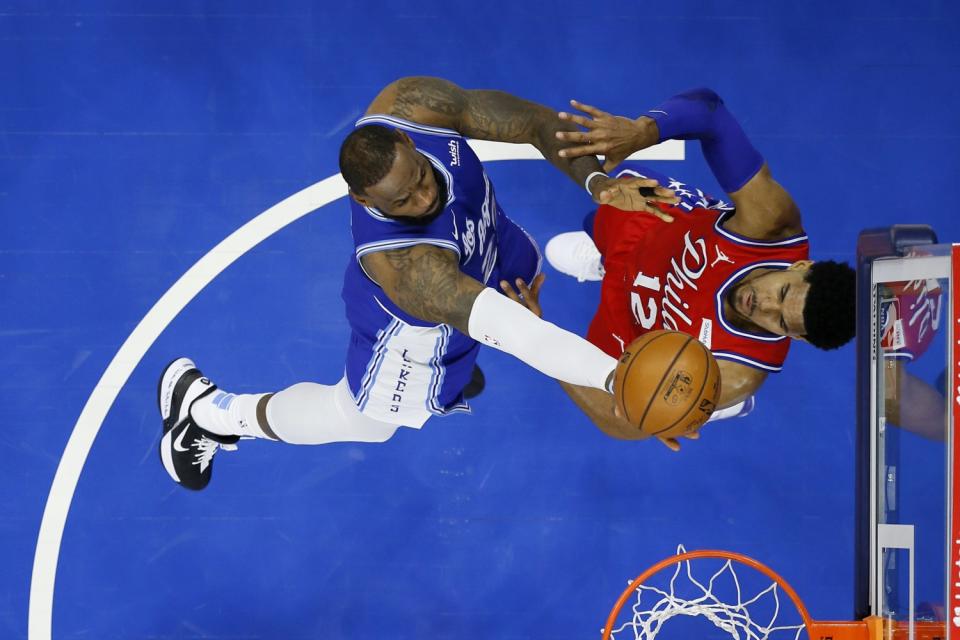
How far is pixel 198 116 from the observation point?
5.07 meters

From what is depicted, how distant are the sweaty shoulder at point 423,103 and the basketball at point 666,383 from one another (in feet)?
4.35

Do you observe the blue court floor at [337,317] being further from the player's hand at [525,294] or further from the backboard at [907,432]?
the backboard at [907,432]

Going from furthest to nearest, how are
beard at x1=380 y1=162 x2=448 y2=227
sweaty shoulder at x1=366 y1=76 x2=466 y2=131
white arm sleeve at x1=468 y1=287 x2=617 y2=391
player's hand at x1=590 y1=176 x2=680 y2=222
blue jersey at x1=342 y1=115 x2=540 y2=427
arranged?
sweaty shoulder at x1=366 y1=76 x2=466 y2=131, blue jersey at x1=342 y1=115 x2=540 y2=427, beard at x1=380 y1=162 x2=448 y2=227, player's hand at x1=590 y1=176 x2=680 y2=222, white arm sleeve at x1=468 y1=287 x2=617 y2=391

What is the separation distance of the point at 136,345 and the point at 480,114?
8.15 ft

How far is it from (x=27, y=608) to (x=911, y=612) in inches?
174

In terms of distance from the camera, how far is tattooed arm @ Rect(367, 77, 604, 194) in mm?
3648

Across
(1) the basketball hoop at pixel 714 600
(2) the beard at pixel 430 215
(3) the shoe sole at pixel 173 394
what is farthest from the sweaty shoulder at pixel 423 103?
(1) the basketball hoop at pixel 714 600

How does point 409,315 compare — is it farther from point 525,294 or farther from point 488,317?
point 488,317

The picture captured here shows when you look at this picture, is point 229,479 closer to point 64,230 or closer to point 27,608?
point 27,608

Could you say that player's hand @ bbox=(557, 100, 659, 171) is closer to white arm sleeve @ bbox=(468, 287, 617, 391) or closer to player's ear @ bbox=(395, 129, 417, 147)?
player's ear @ bbox=(395, 129, 417, 147)

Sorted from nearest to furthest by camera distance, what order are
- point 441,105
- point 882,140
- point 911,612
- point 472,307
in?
point 472,307 → point 911,612 → point 441,105 → point 882,140

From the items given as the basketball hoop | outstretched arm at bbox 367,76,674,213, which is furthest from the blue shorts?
the basketball hoop

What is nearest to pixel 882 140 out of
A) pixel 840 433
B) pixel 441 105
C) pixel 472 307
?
pixel 840 433

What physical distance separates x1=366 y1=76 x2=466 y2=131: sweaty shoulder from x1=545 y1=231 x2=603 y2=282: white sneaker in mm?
1326
